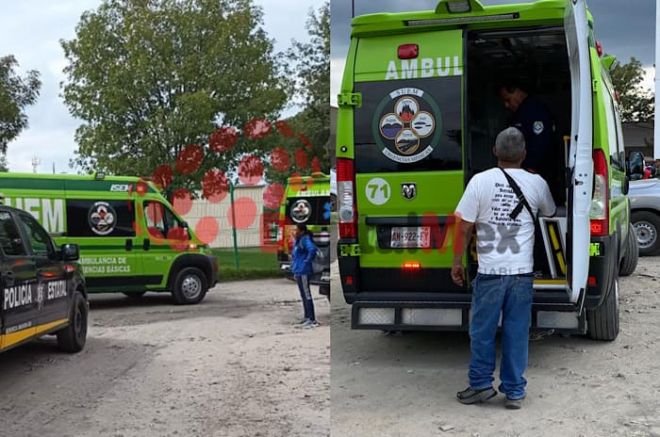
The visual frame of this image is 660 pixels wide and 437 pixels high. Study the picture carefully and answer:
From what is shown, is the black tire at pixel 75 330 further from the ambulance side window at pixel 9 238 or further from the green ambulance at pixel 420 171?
the green ambulance at pixel 420 171

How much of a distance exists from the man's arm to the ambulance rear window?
2.48 feet

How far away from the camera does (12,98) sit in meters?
4.79

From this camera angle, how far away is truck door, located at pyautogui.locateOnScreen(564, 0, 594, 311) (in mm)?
4559

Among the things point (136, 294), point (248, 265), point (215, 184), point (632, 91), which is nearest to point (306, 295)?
point (248, 265)

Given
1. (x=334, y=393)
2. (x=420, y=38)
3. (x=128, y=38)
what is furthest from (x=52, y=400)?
(x=420, y=38)

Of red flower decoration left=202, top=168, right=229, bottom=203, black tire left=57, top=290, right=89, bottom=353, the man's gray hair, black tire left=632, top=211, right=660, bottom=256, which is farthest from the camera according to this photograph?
black tire left=632, top=211, right=660, bottom=256

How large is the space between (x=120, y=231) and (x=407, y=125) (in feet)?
11.6

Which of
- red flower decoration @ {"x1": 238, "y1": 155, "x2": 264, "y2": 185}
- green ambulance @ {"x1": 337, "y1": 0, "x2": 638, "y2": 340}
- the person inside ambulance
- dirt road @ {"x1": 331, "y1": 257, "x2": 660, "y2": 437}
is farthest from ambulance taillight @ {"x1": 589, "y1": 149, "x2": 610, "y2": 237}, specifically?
red flower decoration @ {"x1": 238, "y1": 155, "x2": 264, "y2": 185}

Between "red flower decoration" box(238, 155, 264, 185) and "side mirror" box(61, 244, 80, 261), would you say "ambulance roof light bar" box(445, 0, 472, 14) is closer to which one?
"red flower decoration" box(238, 155, 264, 185)

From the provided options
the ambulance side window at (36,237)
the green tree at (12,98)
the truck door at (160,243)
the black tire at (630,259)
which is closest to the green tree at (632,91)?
the black tire at (630,259)

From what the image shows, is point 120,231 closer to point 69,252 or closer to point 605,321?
point 69,252

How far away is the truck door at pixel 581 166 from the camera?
15.0 ft

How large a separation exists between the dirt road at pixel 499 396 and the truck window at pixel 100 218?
7.70ft

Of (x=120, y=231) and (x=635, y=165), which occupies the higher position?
(x=635, y=165)
